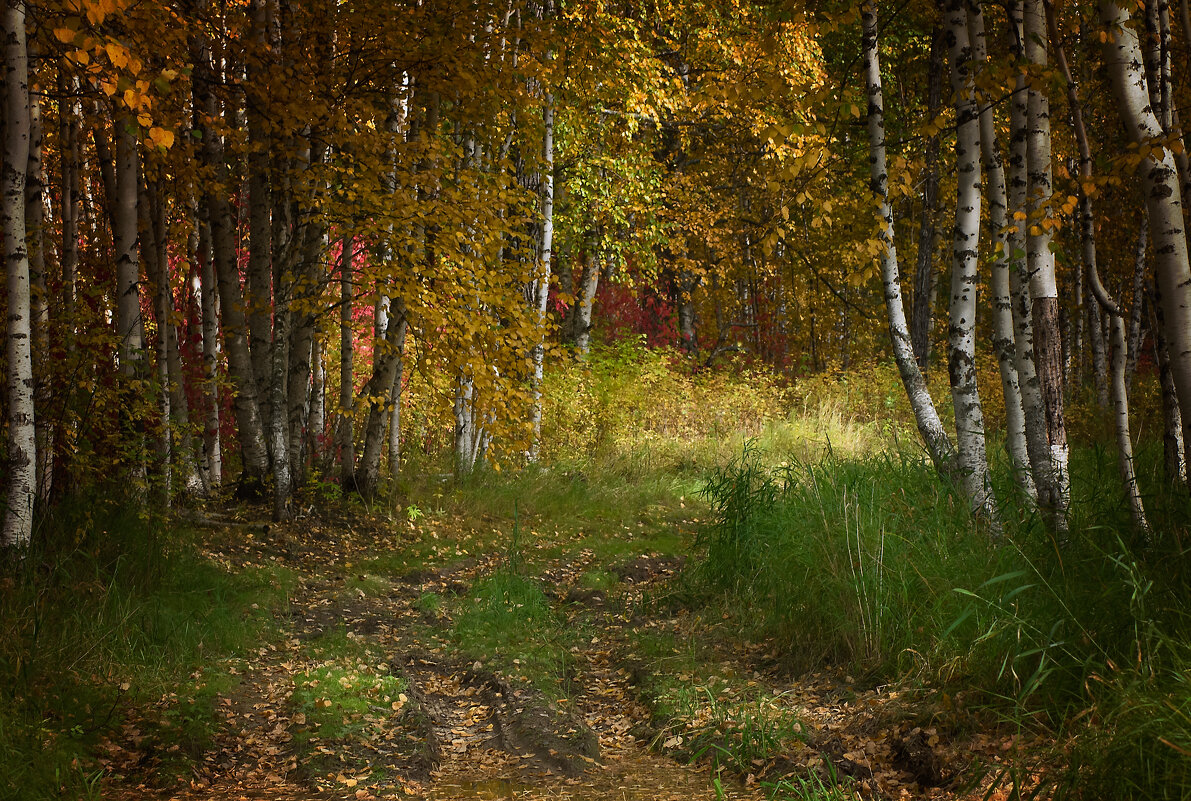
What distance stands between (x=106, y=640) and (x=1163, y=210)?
18.2 feet

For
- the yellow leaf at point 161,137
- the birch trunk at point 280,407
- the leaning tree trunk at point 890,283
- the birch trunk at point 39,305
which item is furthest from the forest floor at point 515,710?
the yellow leaf at point 161,137

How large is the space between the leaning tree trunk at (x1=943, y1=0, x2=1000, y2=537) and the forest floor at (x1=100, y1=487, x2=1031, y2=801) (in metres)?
2.00

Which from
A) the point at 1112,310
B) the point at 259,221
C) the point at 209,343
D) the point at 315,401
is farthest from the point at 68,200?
the point at 1112,310

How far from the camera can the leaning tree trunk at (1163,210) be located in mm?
3457

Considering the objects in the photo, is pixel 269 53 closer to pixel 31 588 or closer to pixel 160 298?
pixel 160 298

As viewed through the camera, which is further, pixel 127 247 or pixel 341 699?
pixel 127 247

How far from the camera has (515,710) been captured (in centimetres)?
478

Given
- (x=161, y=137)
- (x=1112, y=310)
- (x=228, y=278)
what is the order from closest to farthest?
(x=161, y=137)
(x=1112, y=310)
(x=228, y=278)

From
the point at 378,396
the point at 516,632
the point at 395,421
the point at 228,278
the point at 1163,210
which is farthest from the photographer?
the point at 395,421

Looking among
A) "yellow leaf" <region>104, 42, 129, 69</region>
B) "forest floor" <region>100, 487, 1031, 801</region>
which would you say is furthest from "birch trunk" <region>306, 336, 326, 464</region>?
"yellow leaf" <region>104, 42, 129, 69</region>

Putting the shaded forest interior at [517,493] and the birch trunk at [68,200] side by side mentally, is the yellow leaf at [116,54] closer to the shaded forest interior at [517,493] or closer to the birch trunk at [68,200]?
the shaded forest interior at [517,493]

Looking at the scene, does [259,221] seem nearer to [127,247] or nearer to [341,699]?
[127,247]

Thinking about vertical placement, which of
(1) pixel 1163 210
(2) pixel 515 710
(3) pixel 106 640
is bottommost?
(2) pixel 515 710

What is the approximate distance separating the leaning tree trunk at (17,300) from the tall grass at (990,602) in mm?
4477
